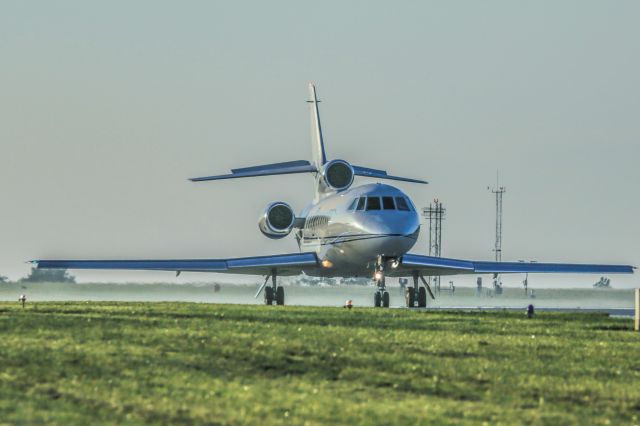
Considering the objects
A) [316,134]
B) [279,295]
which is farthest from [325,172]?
[316,134]

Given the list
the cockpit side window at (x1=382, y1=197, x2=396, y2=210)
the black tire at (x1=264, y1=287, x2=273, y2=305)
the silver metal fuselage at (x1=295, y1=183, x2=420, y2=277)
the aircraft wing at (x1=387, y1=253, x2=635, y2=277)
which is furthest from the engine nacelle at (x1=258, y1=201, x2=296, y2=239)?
the cockpit side window at (x1=382, y1=197, x2=396, y2=210)

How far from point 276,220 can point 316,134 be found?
14.0m

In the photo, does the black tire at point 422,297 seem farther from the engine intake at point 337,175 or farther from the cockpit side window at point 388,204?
the engine intake at point 337,175

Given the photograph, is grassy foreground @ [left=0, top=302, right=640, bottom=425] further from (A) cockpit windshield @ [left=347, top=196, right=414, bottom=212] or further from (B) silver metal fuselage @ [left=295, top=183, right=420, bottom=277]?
(A) cockpit windshield @ [left=347, top=196, right=414, bottom=212]

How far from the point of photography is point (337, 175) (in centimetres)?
5925

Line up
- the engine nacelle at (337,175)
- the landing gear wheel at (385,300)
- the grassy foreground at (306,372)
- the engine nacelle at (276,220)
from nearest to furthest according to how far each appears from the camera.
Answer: the grassy foreground at (306,372)
the landing gear wheel at (385,300)
the engine nacelle at (276,220)
the engine nacelle at (337,175)

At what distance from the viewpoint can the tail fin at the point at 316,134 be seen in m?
69.6

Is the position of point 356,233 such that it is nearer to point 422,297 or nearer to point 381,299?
point 381,299

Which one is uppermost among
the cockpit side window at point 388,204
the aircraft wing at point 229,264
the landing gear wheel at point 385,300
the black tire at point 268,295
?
the cockpit side window at point 388,204

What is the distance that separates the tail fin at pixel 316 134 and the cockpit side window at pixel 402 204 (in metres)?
18.5

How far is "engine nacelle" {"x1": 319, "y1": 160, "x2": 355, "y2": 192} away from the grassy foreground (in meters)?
30.8

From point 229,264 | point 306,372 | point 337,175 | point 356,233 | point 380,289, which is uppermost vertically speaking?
point 337,175

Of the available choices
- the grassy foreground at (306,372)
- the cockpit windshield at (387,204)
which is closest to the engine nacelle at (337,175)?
the cockpit windshield at (387,204)

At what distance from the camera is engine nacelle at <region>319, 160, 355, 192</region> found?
59.0 metres
